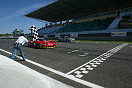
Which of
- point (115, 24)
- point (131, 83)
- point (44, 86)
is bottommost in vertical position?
point (131, 83)

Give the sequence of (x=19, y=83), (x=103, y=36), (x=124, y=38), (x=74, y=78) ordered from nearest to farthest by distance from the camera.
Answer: (x=19, y=83), (x=74, y=78), (x=124, y=38), (x=103, y=36)

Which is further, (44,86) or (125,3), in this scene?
(125,3)

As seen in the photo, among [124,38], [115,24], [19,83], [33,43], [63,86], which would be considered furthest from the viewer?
[115,24]

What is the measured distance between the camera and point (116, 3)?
28688mm

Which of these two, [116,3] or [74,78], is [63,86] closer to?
[74,78]

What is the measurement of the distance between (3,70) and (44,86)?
0.92m

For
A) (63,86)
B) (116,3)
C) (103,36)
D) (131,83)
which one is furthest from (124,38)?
(63,86)

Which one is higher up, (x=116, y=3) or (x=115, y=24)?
(x=116, y=3)

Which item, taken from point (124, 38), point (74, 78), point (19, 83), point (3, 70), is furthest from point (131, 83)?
point (124, 38)

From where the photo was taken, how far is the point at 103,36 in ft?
70.5

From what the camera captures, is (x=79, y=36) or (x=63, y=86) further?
(x=79, y=36)

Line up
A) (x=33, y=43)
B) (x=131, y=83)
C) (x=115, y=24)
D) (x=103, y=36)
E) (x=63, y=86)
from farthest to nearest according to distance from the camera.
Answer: (x=115, y=24) → (x=103, y=36) → (x=33, y=43) → (x=131, y=83) → (x=63, y=86)

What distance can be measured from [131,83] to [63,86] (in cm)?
184

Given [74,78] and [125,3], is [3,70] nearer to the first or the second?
[74,78]
